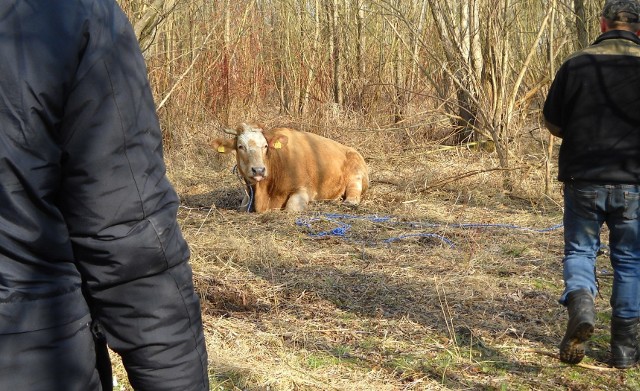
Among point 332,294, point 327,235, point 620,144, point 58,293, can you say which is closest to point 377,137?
point 327,235

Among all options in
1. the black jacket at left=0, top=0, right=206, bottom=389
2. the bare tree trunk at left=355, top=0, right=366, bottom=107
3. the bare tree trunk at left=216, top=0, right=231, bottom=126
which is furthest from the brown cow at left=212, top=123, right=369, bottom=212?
the black jacket at left=0, top=0, right=206, bottom=389

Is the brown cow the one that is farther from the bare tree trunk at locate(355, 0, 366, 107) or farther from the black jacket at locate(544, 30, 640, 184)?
the black jacket at locate(544, 30, 640, 184)

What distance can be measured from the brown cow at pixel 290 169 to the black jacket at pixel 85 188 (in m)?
7.99

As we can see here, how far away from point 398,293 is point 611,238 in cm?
185

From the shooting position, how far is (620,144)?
464 centimetres

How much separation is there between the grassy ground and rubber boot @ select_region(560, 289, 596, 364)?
234mm

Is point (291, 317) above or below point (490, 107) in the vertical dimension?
below

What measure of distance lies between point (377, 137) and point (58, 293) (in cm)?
1239

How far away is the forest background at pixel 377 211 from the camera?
495cm

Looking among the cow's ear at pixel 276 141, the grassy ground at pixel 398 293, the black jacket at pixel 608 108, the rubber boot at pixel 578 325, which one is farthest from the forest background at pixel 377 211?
the black jacket at pixel 608 108

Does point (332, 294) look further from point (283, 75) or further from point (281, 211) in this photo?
point (283, 75)

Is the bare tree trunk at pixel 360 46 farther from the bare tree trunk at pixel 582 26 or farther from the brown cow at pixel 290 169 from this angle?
the bare tree trunk at pixel 582 26

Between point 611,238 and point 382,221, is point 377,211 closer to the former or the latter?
point 382,221

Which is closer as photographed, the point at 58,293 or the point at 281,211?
the point at 58,293
